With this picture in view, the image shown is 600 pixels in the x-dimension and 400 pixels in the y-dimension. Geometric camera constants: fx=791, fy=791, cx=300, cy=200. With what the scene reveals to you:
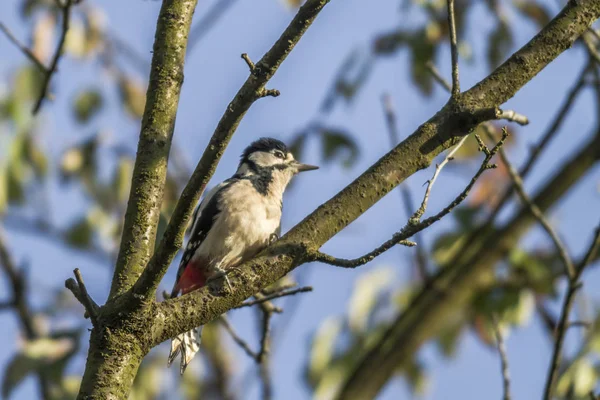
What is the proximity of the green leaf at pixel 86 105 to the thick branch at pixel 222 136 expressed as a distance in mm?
3947

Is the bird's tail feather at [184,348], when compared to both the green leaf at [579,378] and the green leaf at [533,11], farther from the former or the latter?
the green leaf at [533,11]

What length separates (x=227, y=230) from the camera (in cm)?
391

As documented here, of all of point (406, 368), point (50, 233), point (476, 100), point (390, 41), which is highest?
point (50, 233)

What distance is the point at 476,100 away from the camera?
7.42 ft

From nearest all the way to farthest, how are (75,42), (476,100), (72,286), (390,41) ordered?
(72,286)
(476,100)
(390,41)
(75,42)

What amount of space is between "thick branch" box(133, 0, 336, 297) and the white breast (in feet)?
6.10

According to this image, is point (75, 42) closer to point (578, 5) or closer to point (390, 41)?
point (390, 41)

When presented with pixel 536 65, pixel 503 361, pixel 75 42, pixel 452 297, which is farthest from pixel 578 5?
pixel 75 42

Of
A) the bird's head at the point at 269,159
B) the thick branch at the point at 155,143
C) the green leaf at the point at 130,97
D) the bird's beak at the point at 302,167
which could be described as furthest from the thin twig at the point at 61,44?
the green leaf at the point at 130,97

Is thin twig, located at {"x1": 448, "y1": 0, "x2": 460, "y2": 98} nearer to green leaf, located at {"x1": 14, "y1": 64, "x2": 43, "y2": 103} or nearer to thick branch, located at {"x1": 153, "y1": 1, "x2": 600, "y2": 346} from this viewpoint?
thick branch, located at {"x1": 153, "y1": 1, "x2": 600, "y2": 346}

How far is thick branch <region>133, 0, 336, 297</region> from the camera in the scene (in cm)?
199

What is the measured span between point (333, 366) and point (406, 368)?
508 mm

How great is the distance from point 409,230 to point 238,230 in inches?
73.7

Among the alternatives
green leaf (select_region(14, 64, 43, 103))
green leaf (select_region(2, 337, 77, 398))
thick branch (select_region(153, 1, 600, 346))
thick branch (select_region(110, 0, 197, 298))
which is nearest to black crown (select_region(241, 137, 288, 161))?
green leaf (select_region(14, 64, 43, 103))
